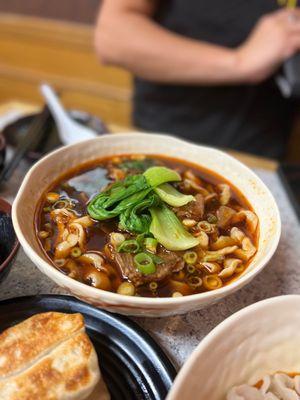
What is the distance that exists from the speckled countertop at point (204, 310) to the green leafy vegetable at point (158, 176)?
360 millimetres

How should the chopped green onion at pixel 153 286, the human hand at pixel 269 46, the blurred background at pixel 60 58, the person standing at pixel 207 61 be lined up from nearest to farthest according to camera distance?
1. the chopped green onion at pixel 153 286
2. the human hand at pixel 269 46
3. the person standing at pixel 207 61
4. the blurred background at pixel 60 58

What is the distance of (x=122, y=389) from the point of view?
0.86m

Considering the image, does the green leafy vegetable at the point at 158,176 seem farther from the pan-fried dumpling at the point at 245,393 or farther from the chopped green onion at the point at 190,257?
the pan-fried dumpling at the point at 245,393

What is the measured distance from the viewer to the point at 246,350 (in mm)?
875

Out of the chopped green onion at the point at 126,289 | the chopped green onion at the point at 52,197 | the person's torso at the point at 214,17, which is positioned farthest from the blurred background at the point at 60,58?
the chopped green onion at the point at 126,289

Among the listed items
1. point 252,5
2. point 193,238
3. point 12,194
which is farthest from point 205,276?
point 252,5

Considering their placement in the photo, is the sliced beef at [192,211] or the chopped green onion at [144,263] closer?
the chopped green onion at [144,263]

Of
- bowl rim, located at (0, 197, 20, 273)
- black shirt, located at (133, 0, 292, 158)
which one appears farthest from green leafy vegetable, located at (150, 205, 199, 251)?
black shirt, located at (133, 0, 292, 158)

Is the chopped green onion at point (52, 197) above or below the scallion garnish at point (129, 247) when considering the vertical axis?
below

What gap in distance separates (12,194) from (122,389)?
0.83 metres

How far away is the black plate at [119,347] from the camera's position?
2.80ft

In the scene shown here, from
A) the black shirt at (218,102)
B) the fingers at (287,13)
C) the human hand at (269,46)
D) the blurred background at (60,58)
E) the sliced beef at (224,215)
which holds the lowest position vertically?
the blurred background at (60,58)

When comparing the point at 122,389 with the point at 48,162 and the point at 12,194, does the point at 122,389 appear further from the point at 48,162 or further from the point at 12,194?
the point at 12,194

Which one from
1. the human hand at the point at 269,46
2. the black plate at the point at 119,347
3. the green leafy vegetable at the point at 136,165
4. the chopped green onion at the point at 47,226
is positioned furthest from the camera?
the human hand at the point at 269,46
